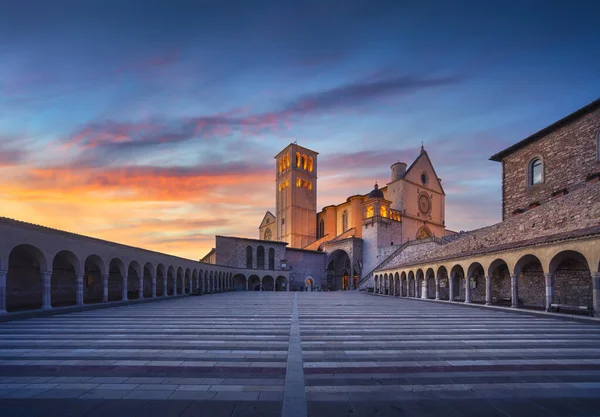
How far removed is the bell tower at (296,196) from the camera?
69312 mm

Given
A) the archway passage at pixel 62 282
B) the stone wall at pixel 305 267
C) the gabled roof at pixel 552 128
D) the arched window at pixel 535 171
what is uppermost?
the gabled roof at pixel 552 128

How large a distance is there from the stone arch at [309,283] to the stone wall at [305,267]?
23 cm

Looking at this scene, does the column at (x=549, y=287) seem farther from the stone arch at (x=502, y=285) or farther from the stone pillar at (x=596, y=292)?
the stone arch at (x=502, y=285)

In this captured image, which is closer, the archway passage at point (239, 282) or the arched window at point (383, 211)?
the archway passage at point (239, 282)

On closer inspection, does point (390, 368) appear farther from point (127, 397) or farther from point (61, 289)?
point (61, 289)

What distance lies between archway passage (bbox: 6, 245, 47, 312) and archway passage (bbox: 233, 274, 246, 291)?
1320 inches

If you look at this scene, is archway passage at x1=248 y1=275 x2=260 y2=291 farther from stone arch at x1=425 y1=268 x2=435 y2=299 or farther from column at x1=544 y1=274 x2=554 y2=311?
column at x1=544 y1=274 x2=554 y2=311

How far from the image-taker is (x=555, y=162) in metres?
24.5

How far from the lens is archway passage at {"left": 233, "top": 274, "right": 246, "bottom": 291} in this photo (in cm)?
5150

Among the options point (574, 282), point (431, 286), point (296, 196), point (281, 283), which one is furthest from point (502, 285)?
point (296, 196)

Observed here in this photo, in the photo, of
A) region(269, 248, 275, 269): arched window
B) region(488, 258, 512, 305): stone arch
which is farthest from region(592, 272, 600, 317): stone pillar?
region(269, 248, 275, 269): arched window

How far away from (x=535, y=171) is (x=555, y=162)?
7.55ft

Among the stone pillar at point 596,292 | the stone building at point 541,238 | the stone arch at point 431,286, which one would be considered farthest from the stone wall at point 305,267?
the stone pillar at point 596,292

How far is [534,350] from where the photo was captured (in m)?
7.88
